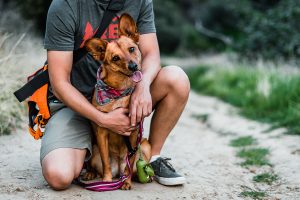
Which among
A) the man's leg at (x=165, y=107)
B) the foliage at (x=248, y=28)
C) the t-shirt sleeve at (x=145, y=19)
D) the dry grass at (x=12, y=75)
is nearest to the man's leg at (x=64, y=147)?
the man's leg at (x=165, y=107)

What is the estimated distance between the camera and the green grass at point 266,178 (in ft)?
14.7

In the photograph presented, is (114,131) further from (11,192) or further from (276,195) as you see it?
(276,195)

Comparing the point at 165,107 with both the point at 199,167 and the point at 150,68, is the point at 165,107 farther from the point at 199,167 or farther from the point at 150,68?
the point at 199,167

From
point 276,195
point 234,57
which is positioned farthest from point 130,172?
point 234,57

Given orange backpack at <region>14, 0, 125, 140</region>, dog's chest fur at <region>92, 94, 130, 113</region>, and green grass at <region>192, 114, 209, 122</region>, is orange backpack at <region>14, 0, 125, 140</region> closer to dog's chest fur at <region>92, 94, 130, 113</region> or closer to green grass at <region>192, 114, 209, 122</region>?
dog's chest fur at <region>92, 94, 130, 113</region>

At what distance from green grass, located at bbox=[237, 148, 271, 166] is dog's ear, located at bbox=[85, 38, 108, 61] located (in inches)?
88.3

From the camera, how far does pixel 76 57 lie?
3916mm

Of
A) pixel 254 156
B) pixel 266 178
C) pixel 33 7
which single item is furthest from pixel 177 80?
pixel 33 7

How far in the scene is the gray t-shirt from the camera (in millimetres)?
3670

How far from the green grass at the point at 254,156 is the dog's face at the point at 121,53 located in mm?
2028

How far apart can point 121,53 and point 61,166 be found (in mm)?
956

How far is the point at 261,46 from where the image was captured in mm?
11852

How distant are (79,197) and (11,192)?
1.64 ft

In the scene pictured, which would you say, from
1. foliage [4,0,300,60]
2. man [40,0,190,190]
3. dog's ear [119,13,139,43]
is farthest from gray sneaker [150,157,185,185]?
foliage [4,0,300,60]
